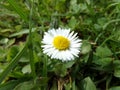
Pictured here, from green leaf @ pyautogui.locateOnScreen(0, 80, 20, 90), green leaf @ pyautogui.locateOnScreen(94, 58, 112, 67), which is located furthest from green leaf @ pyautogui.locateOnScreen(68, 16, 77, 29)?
green leaf @ pyautogui.locateOnScreen(0, 80, 20, 90)

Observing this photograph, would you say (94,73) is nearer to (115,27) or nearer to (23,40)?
(115,27)

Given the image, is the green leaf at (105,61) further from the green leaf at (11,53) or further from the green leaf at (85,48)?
the green leaf at (11,53)

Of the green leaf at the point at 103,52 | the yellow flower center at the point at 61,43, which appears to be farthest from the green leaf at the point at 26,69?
the green leaf at the point at 103,52

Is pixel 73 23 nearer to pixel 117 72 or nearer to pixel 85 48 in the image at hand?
pixel 85 48

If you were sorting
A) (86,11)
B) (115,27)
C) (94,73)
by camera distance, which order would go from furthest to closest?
1. (86,11)
2. (115,27)
3. (94,73)

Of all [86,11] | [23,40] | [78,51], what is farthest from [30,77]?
[86,11]

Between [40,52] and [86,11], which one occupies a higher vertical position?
[86,11]
